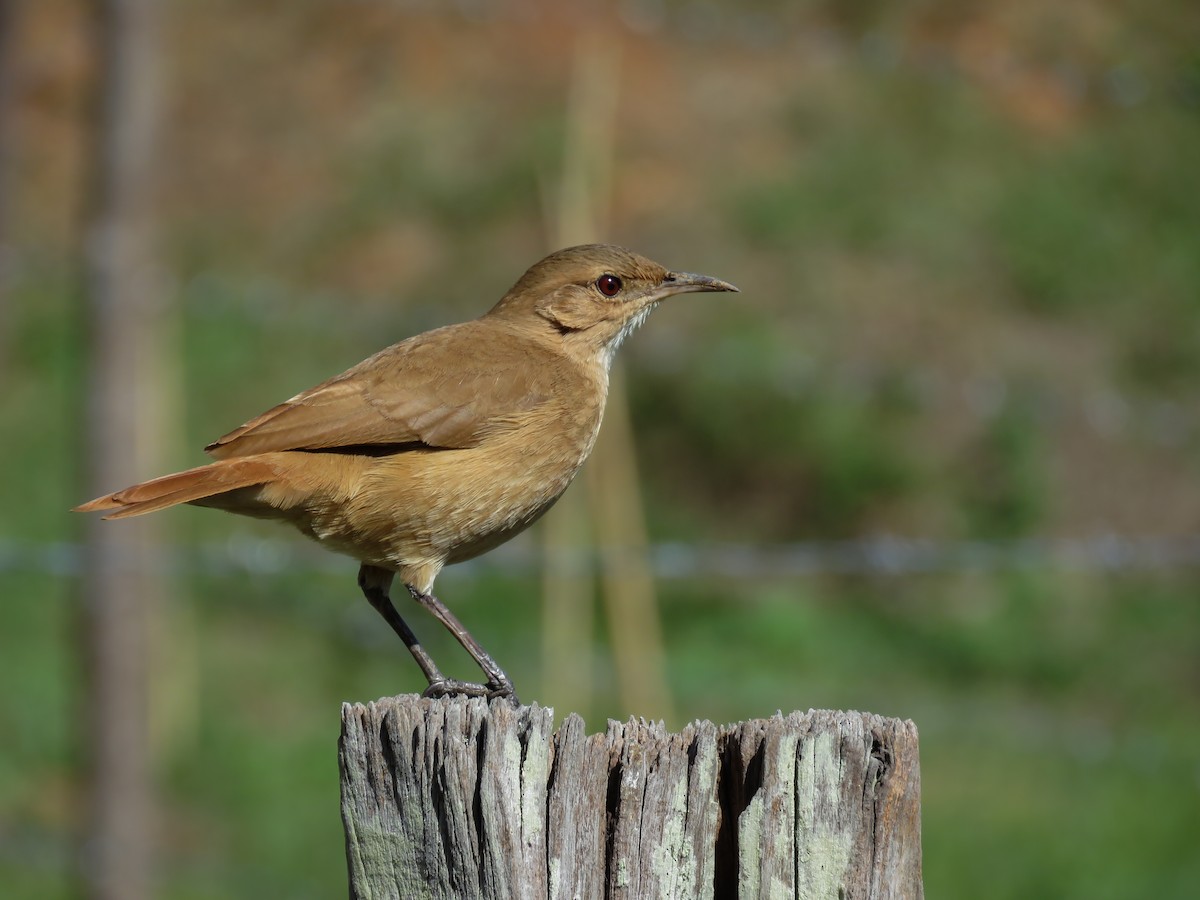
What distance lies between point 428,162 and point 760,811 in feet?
36.3

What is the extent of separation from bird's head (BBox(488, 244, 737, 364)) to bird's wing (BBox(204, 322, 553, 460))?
0.48 m

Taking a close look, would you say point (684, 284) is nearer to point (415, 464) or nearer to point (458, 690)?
point (415, 464)

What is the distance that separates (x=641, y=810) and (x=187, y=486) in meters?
1.54

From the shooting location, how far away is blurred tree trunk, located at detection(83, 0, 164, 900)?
6543 millimetres

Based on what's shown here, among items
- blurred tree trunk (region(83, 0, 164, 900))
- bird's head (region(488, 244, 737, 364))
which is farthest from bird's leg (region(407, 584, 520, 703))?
blurred tree trunk (region(83, 0, 164, 900))

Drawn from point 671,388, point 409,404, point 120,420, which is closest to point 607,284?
point 409,404

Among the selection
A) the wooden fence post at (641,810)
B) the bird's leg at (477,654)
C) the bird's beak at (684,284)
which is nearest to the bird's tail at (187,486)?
the bird's leg at (477,654)

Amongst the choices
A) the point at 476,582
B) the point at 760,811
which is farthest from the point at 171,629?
the point at 760,811

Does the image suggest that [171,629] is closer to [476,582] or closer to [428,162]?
[476,582]

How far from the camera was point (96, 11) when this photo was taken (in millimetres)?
6926

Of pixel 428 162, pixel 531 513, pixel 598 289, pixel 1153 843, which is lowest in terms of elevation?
pixel 1153 843

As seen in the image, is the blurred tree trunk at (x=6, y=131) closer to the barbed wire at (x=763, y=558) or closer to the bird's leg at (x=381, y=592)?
the barbed wire at (x=763, y=558)

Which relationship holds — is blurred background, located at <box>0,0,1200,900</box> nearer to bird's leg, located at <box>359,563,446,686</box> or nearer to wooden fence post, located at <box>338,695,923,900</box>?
bird's leg, located at <box>359,563,446,686</box>

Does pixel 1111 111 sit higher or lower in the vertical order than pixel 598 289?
higher
